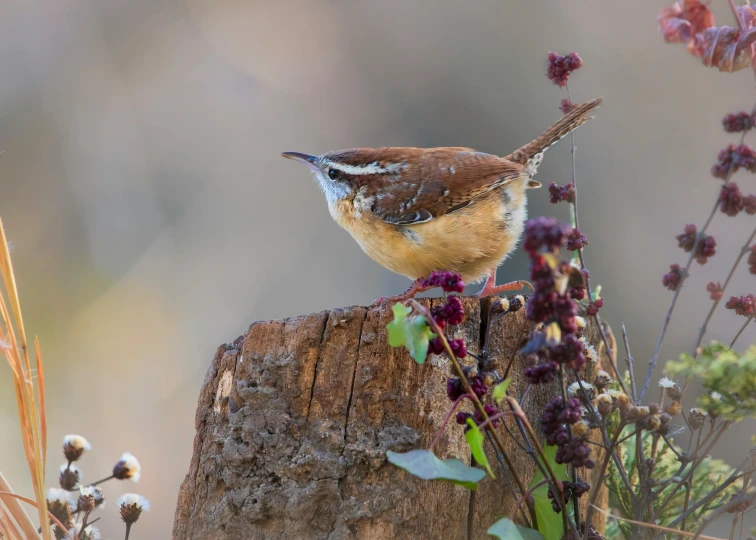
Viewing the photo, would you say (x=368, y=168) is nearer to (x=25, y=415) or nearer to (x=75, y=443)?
(x=75, y=443)

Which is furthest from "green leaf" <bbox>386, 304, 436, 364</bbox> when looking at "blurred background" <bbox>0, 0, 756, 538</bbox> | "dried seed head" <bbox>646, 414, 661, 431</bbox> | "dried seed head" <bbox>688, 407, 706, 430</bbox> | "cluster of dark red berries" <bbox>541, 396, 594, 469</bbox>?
"blurred background" <bbox>0, 0, 756, 538</bbox>

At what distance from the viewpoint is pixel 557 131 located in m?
3.41

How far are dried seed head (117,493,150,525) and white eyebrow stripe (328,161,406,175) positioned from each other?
175cm

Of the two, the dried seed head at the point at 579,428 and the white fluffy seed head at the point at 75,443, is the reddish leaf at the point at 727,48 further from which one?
the white fluffy seed head at the point at 75,443

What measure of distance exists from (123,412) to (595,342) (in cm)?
484

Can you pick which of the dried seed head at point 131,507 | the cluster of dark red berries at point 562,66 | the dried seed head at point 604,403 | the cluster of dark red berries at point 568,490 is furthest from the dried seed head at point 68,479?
the cluster of dark red berries at point 562,66

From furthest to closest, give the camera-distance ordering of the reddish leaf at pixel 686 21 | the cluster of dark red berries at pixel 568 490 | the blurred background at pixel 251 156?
the blurred background at pixel 251 156, the reddish leaf at pixel 686 21, the cluster of dark red berries at pixel 568 490

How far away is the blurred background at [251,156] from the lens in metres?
6.53

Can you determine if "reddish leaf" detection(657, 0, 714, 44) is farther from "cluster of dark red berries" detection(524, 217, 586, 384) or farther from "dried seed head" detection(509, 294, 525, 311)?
"cluster of dark red berries" detection(524, 217, 586, 384)

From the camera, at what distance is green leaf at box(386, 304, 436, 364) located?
1.76 meters

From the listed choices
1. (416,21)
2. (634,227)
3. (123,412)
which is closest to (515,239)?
(634,227)

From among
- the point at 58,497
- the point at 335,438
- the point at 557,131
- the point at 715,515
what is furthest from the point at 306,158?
the point at 715,515

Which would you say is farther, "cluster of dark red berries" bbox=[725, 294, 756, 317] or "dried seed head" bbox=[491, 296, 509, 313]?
"dried seed head" bbox=[491, 296, 509, 313]

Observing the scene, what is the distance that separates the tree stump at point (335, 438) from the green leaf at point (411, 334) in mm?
449
